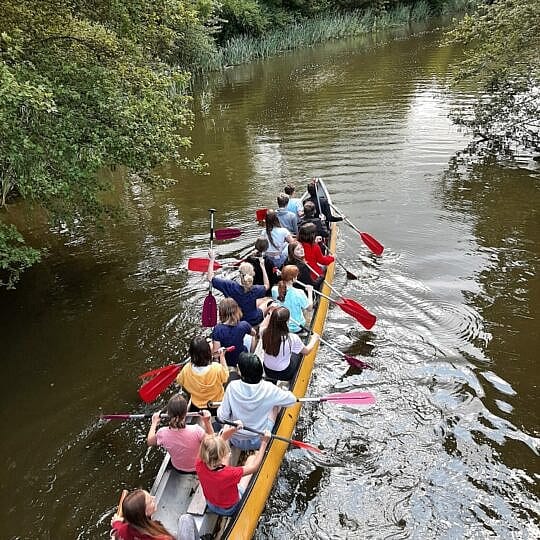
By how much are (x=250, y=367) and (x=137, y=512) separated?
180 cm

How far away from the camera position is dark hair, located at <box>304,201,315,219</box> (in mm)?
10828

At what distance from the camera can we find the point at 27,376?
8.41 m

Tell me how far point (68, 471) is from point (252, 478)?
2.48 m

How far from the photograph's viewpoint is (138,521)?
3992 millimetres

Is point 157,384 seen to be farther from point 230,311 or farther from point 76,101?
point 76,101

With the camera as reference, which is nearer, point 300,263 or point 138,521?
point 138,521

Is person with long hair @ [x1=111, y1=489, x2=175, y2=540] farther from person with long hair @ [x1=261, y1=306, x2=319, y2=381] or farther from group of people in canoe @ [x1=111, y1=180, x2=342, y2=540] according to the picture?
person with long hair @ [x1=261, y1=306, x2=319, y2=381]

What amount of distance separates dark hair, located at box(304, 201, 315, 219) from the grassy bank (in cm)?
2397

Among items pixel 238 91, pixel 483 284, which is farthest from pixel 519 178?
pixel 238 91

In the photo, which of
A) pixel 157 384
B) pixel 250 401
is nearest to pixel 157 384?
pixel 157 384

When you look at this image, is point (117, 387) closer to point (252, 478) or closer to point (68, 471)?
point (68, 471)

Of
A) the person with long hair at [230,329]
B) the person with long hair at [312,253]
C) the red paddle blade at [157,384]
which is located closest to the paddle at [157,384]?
the red paddle blade at [157,384]

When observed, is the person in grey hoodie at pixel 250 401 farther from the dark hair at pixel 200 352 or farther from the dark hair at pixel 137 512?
the dark hair at pixel 137 512

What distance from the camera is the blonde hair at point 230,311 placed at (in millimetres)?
6422
